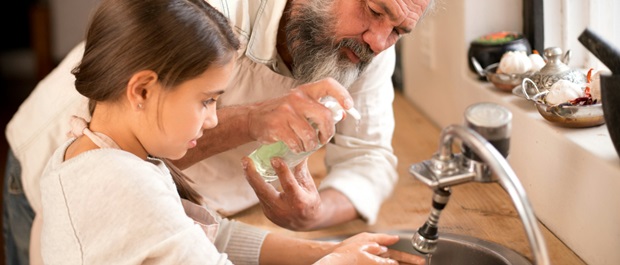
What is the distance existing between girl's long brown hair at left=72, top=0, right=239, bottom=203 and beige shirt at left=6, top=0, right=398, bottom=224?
0.48m

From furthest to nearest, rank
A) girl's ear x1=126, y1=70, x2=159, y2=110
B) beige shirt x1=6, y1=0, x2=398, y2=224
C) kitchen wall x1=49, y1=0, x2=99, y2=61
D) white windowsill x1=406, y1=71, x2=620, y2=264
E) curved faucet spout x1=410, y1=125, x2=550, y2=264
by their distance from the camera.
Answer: kitchen wall x1=49, y1=0, x2=99, y2=61
beige shirt x1=6, y1=0, x2=398, y2=224
white windowsill x1=406, y1=71, x2=620, y2=264
girl's ear x1=126, y1=70, x2=159, y2=110
curved faucet spout x1=410, y1=125, x2=550, y2=264

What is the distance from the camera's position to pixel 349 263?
1422mm

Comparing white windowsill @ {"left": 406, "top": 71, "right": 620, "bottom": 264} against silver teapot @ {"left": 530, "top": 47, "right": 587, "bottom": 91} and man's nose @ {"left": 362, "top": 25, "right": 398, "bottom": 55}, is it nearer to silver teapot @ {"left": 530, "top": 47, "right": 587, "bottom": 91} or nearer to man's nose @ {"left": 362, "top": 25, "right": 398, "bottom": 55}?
silver teapot @ {"left": 530, "top": 47, "right": 587, "bottom": 91}

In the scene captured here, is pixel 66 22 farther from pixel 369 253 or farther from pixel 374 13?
pixel 369 253

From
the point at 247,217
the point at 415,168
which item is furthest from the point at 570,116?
the point at 247,217

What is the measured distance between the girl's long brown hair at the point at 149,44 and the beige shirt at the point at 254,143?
48 centimetres

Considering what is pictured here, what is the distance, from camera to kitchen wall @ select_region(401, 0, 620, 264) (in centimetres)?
139

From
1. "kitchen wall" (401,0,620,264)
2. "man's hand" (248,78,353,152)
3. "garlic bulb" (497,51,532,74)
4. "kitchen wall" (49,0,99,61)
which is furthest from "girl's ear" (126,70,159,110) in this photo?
"kitchen wall" (49,0,99,61)

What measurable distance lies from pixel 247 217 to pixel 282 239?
10.7 inches

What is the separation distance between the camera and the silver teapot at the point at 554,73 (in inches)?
64.3

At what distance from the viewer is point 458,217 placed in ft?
5.57

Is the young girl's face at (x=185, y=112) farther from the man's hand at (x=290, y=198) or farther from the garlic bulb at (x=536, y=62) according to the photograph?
the garlic bulb at (x=536, y=62)

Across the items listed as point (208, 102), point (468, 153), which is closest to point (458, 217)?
point (468, 153)

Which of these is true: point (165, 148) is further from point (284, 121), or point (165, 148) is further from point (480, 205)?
point (480, 205)
